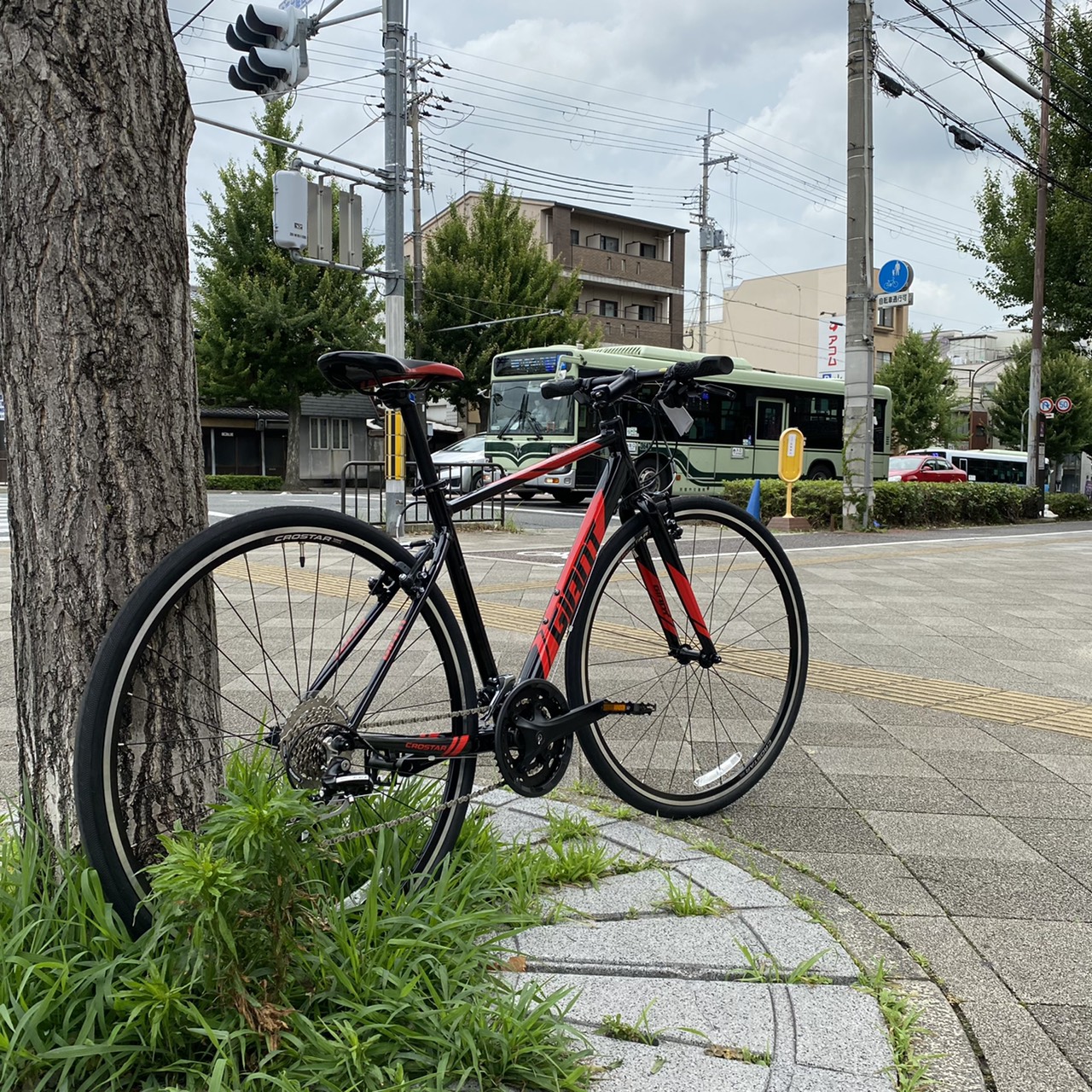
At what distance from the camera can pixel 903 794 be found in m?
3.35

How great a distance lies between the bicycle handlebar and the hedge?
1424 cm

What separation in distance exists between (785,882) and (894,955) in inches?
14.7

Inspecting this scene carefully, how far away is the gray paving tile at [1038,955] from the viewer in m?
2.07

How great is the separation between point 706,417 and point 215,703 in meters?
20.2

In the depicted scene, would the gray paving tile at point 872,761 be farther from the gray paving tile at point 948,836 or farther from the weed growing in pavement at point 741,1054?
the weed growing in pavement at point 741,1054

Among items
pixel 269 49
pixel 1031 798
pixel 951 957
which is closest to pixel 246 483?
pixel 269 49

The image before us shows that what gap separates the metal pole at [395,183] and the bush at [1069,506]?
16.8 m

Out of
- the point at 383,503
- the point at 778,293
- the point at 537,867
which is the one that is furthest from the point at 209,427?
the point at 537,867

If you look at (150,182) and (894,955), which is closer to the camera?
(150,182)

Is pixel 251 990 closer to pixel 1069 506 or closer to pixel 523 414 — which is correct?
pixel 523 414

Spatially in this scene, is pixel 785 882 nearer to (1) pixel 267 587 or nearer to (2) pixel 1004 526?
(1) pixel 267 587

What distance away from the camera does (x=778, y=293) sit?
62844 mm

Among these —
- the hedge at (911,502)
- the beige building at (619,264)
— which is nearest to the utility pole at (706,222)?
the beige building at (619,264)

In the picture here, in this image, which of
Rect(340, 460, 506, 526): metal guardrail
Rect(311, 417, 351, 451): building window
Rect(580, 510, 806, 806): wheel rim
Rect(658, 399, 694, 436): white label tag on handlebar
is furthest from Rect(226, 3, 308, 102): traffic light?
Rect(311, 417, 351, 451): building window
